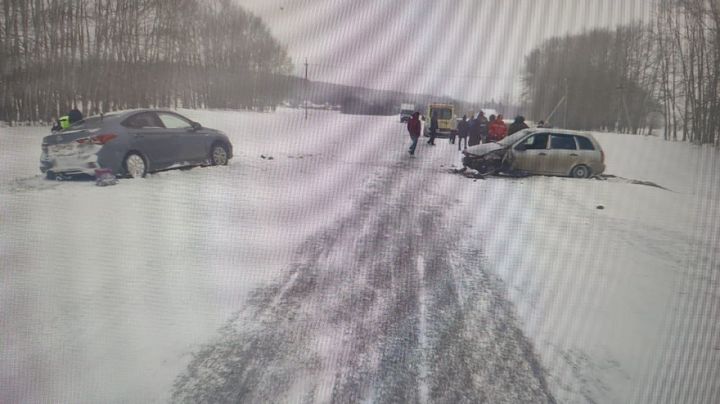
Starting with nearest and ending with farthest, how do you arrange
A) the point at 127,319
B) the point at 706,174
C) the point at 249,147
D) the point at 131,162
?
the point at 127,319 → the point at 706,174 → the point at 131,162 → the point at 249,147

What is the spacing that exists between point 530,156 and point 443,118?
420 inches

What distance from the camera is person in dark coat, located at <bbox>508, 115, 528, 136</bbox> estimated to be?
27.8 ft

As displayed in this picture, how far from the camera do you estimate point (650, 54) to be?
643cm

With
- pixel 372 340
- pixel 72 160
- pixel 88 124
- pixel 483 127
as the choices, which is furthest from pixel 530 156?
pixel 72 160

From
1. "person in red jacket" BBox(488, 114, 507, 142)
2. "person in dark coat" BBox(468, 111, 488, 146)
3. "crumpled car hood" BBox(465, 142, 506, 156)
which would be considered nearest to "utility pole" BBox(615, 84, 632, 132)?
"crumpled car hood" BBox(465, 142, 506, 156)

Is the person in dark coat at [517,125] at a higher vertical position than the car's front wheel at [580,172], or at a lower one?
higher

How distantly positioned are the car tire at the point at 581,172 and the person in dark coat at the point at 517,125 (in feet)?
4.95

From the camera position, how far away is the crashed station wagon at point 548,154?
324 inches

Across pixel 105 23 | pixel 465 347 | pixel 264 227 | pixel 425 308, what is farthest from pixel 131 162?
pixel 465 347

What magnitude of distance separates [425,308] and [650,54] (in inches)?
264

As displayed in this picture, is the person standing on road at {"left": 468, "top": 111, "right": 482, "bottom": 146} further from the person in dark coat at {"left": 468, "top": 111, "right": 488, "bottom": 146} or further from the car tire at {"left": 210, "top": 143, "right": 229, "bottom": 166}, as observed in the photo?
the car tire at {"left": 210, "top": 143, "right": 229, "bottom": 166}

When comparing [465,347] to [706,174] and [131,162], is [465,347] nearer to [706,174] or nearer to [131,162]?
[706,174]

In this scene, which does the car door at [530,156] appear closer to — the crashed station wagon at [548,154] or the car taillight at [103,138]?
the crashed station wagon at [548,154]

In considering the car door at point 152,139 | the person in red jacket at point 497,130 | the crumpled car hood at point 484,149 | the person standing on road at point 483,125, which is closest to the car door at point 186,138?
the car door at point 152,139
